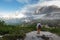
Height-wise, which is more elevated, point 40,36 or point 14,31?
point 14,31

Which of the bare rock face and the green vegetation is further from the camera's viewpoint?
the bare rock face

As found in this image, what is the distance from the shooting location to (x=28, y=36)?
1309 centimetres

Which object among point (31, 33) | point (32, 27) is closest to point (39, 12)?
point (32, 27)

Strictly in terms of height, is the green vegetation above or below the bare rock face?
above

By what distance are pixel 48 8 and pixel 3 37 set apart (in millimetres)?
6018

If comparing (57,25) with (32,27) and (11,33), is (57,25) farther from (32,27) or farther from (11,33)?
(11,33)

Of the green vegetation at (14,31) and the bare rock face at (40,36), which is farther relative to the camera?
the bare rock face at (40,36)

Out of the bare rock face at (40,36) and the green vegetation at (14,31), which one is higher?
the green vegetation at (14,31)

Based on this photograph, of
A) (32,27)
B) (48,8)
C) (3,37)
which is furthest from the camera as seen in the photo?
(48,8)

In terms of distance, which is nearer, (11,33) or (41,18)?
(11,33)

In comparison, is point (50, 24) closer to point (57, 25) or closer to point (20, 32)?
point (57, 25)

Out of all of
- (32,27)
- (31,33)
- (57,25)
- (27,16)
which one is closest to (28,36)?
(31,33)

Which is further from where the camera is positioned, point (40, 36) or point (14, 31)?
point (14, 31)

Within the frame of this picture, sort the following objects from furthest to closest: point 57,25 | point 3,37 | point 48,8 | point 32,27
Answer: point 48,8 → point 57,25 → point 32,27 → point 3,37
